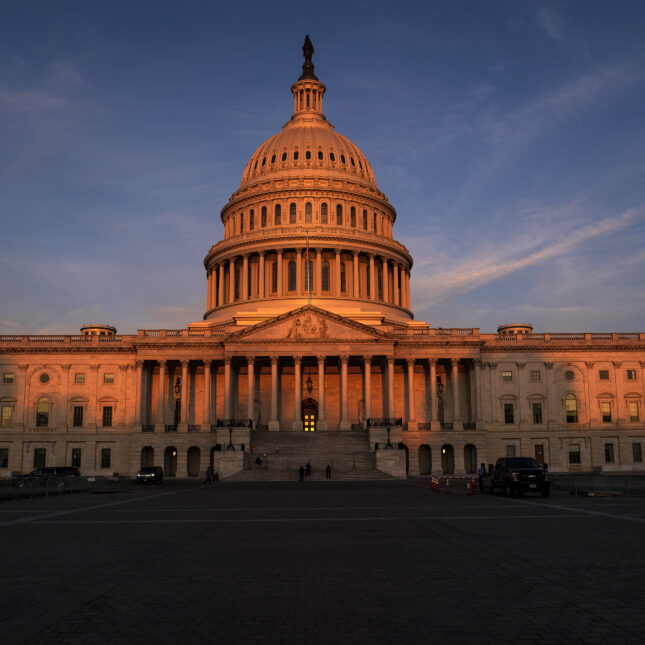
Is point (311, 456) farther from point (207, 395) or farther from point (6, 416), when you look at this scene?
point (6, 416)

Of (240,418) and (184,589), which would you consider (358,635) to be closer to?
(184,589)

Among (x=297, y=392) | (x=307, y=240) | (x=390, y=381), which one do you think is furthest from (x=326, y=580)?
(x=307, y=240)

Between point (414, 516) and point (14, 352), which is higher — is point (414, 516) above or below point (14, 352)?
below

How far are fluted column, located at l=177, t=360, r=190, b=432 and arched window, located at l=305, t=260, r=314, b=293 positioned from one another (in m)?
20.8

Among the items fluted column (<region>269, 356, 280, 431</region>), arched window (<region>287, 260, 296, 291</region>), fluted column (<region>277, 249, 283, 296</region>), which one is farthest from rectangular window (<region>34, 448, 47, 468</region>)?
arched window (<region>287, 260, 296, 291</region>)

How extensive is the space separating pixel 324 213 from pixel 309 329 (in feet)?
98.2

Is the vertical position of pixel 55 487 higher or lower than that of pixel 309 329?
lower

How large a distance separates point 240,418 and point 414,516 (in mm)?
58907

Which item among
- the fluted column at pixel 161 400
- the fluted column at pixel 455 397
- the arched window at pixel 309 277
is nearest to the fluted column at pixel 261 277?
the arched window at pixel 309 277

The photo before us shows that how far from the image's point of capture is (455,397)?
81125 millimetres

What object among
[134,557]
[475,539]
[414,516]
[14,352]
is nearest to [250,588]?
[134,557]

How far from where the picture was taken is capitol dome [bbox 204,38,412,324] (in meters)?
98.4

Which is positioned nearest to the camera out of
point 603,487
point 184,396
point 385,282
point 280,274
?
point 603,487

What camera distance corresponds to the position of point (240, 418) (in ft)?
277
